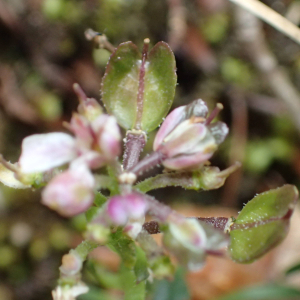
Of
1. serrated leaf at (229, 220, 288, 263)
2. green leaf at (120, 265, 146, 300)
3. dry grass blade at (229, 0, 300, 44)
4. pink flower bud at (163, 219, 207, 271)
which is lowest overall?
green leaf at (120, 265, 146, 300)

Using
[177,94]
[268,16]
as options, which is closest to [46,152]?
[268,16]

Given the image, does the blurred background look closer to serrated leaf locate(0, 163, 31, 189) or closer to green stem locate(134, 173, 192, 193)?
serrated leaf locate(0, 163, 31, 189)

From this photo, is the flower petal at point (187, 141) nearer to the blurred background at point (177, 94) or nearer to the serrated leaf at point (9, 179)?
the serrated leaf at point (9, 179)

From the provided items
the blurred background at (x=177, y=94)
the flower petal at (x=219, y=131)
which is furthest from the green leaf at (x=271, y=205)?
the blurred background at (x=177, y=94)

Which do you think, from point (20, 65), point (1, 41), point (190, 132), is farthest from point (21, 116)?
point (190, 132)

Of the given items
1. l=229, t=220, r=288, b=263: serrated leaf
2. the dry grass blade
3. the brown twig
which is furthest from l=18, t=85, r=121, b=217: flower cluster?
the brown twig
